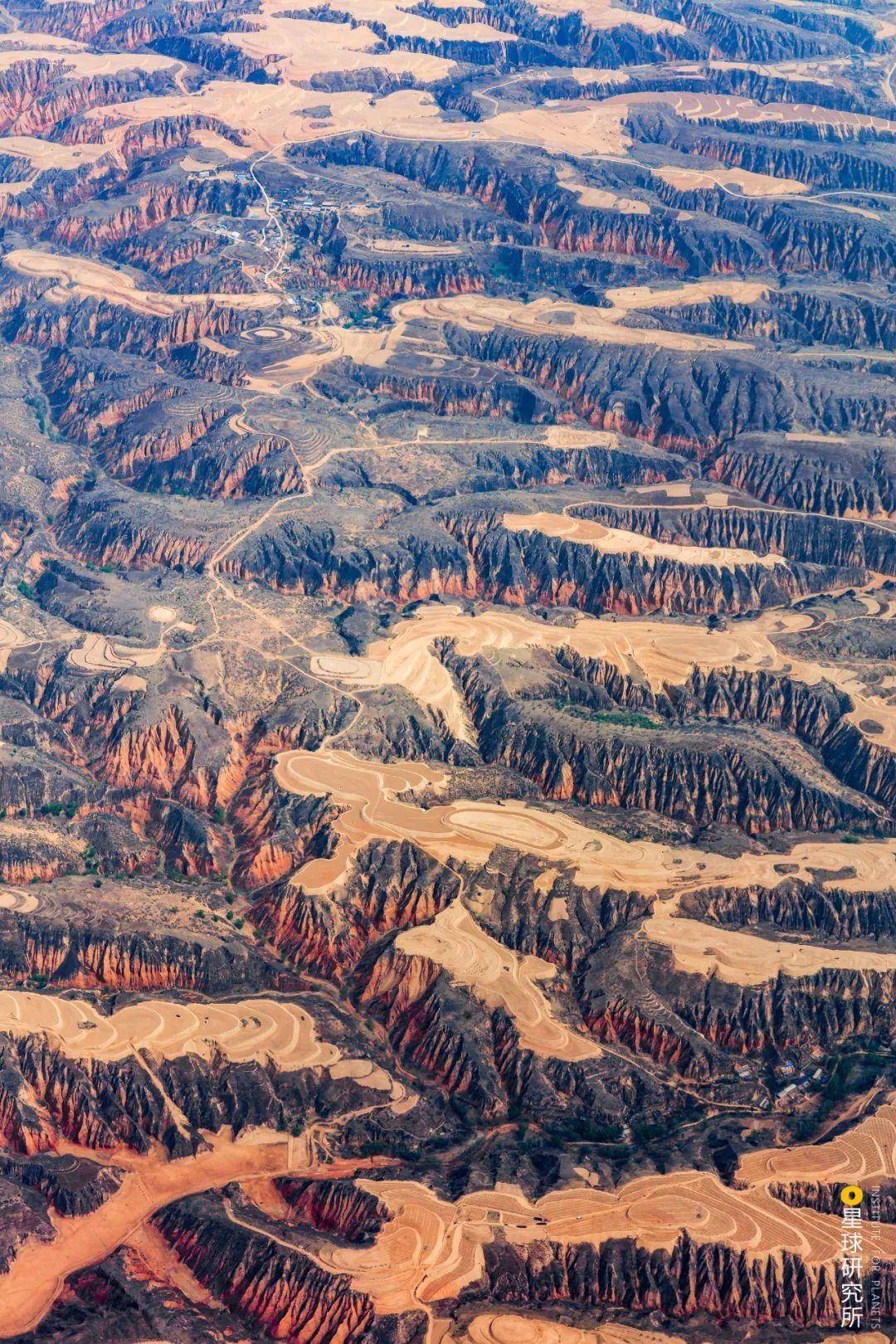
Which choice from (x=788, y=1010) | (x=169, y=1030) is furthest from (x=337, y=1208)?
(x=788, y=1010)

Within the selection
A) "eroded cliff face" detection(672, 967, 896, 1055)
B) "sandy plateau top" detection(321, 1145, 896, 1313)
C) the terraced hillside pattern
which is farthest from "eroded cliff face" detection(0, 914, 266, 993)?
"eroded cliff face" detection(672, 967, 896, 1055)

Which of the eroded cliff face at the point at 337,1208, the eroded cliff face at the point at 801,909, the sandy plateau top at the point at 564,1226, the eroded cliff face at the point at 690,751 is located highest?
the eroded cliff face at the point at 690,751

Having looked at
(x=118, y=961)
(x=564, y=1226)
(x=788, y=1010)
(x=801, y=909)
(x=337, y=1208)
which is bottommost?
(x=337, y=1208)

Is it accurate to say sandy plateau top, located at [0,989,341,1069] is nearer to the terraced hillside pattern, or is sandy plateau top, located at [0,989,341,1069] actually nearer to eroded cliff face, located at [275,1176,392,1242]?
the terraced hillside pattern

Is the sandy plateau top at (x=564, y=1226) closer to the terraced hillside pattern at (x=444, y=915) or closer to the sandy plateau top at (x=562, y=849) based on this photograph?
the terraced hillside pattern at (x=444, y=915)

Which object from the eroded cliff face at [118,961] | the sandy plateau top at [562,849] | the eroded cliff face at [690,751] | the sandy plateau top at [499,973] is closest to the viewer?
the sandy plateau top at [499,973]

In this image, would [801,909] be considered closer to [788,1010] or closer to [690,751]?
[788,1010]

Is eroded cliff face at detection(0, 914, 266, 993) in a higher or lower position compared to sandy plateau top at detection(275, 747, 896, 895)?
lower

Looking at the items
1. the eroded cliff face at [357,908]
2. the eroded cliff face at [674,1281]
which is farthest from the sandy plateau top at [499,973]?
the eroded cliff face at [674,1281]

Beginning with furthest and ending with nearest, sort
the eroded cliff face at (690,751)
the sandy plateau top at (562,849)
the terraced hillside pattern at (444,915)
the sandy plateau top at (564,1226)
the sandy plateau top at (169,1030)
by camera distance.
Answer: the eroded cliff face at (690,751) → the sandy plateau top at (562,849) → the sandy plateau top at (169,1030) → the terraced hillside pattern at (444,915) → the sandy plateau top at (564,1226)

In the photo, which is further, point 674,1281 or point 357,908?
point 357,908

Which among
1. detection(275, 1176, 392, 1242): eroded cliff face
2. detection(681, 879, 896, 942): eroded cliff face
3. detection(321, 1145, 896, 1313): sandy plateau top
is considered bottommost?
detection(275, 1176, 392, 1242): eroded cliff face
